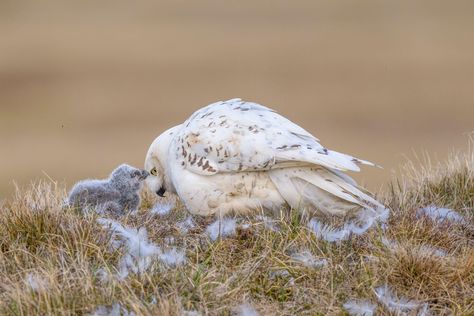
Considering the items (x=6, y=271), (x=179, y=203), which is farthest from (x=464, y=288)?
(x=179, y=203)

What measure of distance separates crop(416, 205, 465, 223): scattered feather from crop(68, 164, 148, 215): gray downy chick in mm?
2076

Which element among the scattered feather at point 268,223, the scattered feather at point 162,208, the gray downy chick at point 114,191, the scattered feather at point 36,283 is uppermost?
the scattered feather at point 36,283

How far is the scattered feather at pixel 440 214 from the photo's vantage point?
19.9 feet

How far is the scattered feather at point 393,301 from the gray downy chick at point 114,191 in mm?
2410

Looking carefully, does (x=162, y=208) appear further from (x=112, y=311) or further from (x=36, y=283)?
(x=112, y=311)

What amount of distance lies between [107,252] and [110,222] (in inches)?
16.6

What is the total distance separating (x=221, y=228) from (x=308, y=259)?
76 cm

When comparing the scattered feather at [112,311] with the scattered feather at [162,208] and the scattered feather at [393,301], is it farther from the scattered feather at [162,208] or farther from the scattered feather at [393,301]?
the scattered feather at [162,208]

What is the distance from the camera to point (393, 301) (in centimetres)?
477

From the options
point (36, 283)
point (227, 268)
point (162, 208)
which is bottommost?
point (162, 208)

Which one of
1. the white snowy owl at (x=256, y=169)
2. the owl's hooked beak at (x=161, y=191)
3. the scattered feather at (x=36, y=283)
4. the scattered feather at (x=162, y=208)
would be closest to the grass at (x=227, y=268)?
the scattered feather at (x=36, y=283)

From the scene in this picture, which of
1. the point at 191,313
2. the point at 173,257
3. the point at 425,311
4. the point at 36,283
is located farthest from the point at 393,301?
the point at 36,283

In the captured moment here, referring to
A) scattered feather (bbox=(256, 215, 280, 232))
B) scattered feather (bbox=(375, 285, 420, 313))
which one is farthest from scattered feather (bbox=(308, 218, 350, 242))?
scattered feather (bbox=(375, 285, 420, 313))

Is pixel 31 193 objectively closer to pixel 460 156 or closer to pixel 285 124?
pixel 285 124
